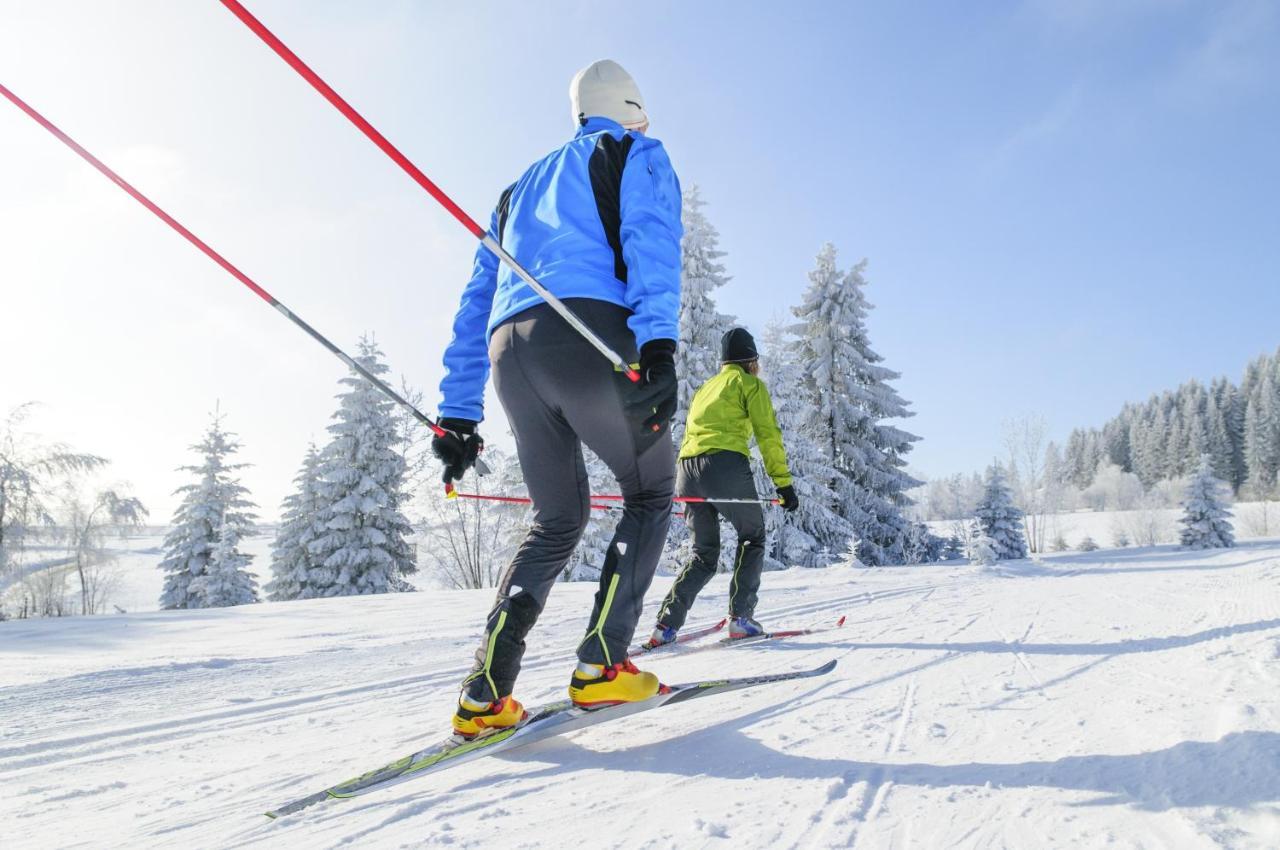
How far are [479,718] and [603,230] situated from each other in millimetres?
1556

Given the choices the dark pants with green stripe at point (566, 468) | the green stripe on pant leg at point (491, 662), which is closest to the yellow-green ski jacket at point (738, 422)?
the dark pants with green stripe at point (566, 468)

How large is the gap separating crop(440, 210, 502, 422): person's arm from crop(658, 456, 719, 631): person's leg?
2.09 meters

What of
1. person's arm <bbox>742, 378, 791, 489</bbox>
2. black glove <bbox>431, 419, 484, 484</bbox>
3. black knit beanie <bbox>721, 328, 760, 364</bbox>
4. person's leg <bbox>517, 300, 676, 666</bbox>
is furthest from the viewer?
black knit beanie <bbox>721, 328, 760, 364</bbox>

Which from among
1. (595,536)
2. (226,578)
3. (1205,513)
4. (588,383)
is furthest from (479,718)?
(1205,513)

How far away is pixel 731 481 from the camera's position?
418 cm

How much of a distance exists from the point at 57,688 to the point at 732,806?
11.2 ft

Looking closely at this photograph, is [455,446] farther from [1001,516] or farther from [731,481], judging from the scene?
[1001,516]

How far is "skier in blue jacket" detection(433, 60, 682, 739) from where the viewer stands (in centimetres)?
203

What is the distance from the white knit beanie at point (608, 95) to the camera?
2.42m

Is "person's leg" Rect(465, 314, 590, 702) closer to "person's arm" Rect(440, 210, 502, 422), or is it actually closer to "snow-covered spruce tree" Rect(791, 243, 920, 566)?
"person's arm" Rect(440, 210, 502, 422)

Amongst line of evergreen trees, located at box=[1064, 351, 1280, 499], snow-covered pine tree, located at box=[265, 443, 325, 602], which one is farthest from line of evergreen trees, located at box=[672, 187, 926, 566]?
line of evergreen trees, located at box=[1064, 351, 1280, 499]

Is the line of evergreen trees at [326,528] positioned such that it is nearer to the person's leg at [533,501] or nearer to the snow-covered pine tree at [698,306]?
the snow-covered pine tree at [698,306]

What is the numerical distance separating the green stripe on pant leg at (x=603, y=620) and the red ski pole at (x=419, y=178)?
2.24 feet

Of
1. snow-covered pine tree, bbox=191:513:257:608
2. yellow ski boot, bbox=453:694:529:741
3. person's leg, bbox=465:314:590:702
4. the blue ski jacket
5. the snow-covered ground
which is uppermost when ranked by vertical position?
the blue ski jacket
